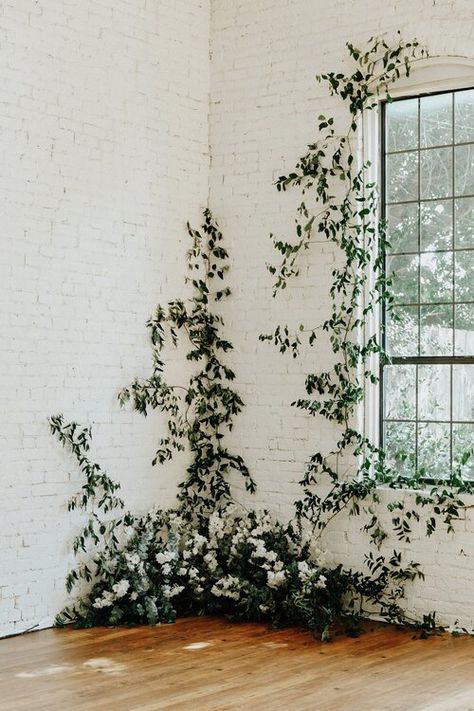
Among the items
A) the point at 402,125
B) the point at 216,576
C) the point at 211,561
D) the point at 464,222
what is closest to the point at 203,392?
the point at 211,561

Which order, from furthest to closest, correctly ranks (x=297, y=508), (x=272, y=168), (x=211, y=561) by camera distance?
(x=272, y=168)
(x=297, y=508)
(x=211, y=561)

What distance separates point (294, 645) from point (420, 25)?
3876 millimetres

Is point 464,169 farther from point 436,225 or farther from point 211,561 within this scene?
point 211,561

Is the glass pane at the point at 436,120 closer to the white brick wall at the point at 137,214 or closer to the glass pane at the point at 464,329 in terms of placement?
the white brick wall at the point at 137,214

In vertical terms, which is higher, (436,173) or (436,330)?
(436,173)

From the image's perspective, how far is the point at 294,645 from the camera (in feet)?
19.2

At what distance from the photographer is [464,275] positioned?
638cm

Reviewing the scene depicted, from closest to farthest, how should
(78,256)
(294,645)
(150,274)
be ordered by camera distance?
(294,645) → (78,256) → (150,274)

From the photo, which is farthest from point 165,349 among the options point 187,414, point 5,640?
point 5,640

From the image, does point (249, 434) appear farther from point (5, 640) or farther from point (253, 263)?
point (5, 640)

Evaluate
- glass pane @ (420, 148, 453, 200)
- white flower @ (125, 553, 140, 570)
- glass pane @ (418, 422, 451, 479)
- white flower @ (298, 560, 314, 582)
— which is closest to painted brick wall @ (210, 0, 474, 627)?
white flower @ (298, 560, 314, 582)

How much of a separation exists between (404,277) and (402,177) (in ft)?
2.14

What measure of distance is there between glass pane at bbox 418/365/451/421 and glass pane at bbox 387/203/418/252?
79cm

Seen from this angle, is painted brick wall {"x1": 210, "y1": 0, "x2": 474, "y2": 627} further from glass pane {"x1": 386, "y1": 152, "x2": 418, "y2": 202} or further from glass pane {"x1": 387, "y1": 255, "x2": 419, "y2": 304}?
glass pane {"x1": 386, "y1": 152, "x2": 418, "y2": 202}
